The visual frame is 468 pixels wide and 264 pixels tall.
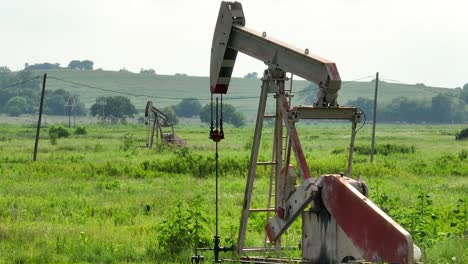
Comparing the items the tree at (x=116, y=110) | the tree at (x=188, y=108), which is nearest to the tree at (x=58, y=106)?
the tree at (x=188, y=108)

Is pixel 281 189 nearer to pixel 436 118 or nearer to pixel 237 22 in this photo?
pixel 237 22

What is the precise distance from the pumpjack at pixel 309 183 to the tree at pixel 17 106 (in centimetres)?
15903

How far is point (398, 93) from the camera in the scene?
199 meters

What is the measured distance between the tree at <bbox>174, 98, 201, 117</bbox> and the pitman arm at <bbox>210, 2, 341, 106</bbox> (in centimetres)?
16673

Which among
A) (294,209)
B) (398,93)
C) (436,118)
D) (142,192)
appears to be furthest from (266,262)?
(398,93)

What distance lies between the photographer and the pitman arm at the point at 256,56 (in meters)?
9.66

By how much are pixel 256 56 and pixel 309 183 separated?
90.4 inches

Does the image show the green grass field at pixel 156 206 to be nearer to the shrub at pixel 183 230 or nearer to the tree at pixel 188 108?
the shrub at pixel 183 230

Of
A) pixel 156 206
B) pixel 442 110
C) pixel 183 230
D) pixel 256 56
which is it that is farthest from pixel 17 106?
pixel 256 56

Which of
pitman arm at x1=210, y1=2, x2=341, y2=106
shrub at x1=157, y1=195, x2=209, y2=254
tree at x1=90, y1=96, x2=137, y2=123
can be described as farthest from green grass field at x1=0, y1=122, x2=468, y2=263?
tree at x1=90, y1=96, x2=137, y2=123

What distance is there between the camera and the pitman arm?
9.66 metres

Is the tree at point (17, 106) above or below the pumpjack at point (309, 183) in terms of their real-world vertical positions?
above

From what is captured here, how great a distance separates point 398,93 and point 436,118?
1105 inches

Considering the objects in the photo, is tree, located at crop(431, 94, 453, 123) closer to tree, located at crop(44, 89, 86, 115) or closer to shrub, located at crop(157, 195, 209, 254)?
tree, located at crop(44, 89, 86, 115)
